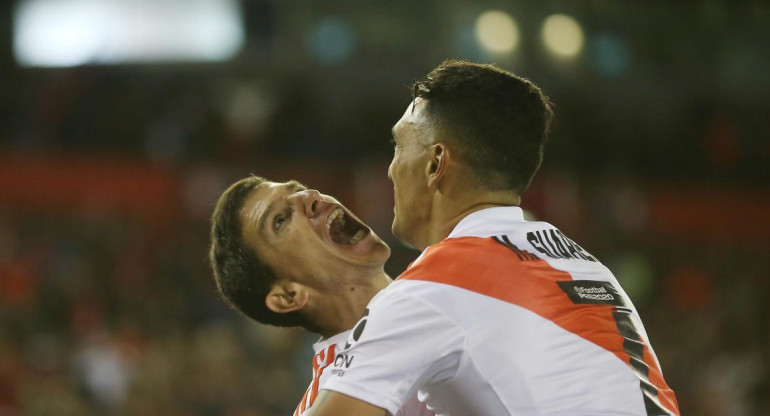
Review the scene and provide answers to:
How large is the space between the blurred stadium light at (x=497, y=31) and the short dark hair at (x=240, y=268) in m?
11.8

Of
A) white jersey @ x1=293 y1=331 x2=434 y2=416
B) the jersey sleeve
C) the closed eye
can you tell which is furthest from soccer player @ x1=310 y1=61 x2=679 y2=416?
the closed eye

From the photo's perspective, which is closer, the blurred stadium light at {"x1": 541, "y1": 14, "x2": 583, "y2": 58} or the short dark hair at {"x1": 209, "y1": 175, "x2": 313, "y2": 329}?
the short dark hair at {"x1": 209, "y1": 175, "x2": 313, "y2": 329}

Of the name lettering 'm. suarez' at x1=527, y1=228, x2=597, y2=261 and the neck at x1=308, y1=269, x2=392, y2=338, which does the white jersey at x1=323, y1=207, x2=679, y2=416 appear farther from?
the neck at x1=308, y1=269, x2=392, y2=338

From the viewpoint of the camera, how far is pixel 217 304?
10109 mm

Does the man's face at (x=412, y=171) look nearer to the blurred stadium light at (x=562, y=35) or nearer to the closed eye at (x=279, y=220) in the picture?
the closed eye at (x=279, y=220)

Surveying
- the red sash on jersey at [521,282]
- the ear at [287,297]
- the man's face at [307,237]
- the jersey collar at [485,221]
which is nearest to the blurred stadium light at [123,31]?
the man's face at [307,237]

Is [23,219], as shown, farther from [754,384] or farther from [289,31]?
[754,384]

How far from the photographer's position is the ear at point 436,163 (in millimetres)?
2596

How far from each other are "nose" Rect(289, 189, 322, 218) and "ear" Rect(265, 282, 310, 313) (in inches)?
9.9

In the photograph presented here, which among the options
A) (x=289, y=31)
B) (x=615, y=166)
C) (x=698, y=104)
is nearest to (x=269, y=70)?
(x=289, y=31)

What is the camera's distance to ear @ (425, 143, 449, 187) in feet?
8.52

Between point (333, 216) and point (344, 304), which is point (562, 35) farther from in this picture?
point (344, 304)

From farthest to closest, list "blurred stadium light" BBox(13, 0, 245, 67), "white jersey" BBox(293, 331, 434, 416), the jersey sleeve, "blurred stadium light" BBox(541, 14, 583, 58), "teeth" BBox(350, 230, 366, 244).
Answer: "blurred stadium light" BBox(13, 0, 245, 67), "blurred stadium light" BBox(541, 14, 583, 58), "teeth" BBox(350, 230, 366, 244), "white jersey" BBox(293, 331, 434, 416), the jersey sleeve

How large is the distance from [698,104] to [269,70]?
7.07 m
